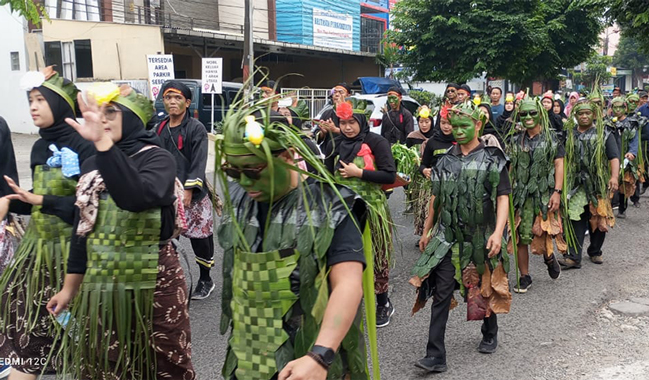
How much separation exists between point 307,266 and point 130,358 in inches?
51.2

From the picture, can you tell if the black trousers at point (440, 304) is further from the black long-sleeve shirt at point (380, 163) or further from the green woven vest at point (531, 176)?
the green woven vest at point (531, 176)

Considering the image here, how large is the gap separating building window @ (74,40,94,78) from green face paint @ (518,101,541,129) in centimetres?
1991

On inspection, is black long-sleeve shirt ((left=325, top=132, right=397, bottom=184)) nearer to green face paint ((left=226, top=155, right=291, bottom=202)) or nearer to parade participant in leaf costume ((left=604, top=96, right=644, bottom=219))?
green face paint ((left=226, top=155, right=291, bottom=202))

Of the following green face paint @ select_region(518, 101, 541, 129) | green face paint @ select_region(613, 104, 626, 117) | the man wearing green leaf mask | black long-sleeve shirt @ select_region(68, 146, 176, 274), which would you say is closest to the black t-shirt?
black long-sleeve shirt @ select_region(68, 146, 176, 274)

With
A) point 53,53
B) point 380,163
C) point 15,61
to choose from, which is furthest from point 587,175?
point 15,61

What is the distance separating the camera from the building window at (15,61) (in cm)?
2372

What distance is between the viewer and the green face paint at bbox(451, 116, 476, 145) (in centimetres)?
462

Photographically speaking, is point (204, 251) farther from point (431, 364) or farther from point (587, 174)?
point (587, 174)

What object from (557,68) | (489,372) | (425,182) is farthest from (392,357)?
(557,68)

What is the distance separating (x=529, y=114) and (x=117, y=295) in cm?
450

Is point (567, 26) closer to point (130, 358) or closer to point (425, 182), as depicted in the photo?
point (425, 182)

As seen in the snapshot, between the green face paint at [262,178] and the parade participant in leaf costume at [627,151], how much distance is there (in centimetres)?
863

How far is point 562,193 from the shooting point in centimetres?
660

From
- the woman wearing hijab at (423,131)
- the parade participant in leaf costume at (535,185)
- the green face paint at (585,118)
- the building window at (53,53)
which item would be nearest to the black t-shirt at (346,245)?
the parade participant in leaf costume at (535,185)
